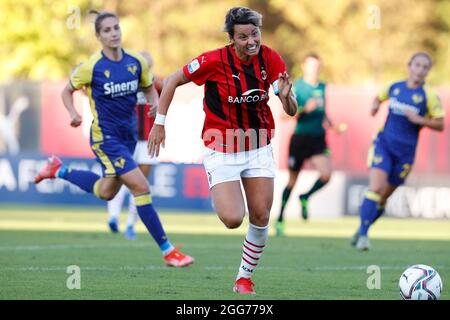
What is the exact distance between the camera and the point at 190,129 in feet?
73.9

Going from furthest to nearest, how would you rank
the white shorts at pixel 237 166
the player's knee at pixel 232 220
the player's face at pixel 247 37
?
the white shorts at pixel 237 166, the player's knee at pixel 232 220, the player's face at pixel 247 37

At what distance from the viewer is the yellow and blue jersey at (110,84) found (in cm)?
1087

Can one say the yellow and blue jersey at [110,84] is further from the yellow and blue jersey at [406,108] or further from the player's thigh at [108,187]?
the yellow and blue jersey at [406,108]

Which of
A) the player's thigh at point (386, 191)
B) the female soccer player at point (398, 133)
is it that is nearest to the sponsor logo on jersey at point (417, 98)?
the female soccer player at point (398, 133)

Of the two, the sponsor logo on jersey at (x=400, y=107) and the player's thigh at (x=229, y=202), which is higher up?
the sponsor logo on jersey at (x=400, y=107)

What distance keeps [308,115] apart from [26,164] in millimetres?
8659

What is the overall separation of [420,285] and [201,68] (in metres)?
2.33

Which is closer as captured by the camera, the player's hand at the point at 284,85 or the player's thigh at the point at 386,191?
the player's hand at the point at 284,85

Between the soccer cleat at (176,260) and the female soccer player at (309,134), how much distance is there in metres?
5.19

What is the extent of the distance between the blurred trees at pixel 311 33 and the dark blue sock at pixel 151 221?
2263cm

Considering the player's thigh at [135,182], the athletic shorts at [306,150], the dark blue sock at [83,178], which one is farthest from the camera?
the athletic shorts at [306,150]

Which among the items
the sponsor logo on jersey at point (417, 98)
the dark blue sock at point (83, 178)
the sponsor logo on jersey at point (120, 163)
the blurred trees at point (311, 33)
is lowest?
the dark blue sock at point (83, 178)

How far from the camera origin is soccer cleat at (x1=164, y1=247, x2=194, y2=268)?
33.6 ft
